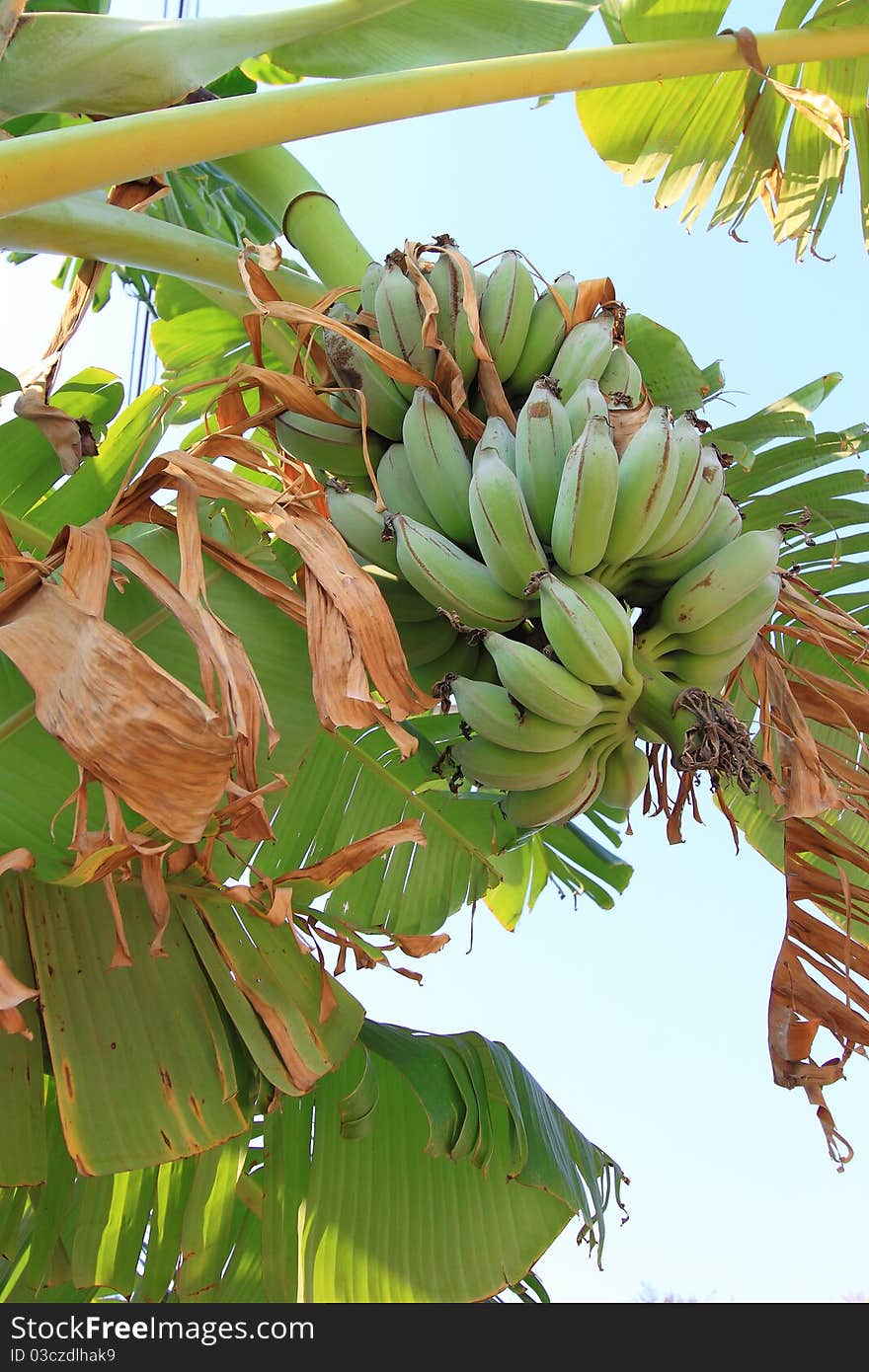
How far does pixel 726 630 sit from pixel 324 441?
519 mm

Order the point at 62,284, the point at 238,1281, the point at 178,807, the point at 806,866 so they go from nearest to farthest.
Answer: the point at 178,807 < the point at 806,866 < the point at 238,1281 < the point at 62,284

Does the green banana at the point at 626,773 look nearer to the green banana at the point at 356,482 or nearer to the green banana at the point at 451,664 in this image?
the green banana at the point at 451,664

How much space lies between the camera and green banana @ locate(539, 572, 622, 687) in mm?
1002

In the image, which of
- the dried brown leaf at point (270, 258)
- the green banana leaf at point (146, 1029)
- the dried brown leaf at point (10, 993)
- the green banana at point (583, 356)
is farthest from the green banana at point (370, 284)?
the dried brown leaf at point (10, 993)

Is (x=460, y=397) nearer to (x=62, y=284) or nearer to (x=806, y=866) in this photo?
(x=806, y=866)

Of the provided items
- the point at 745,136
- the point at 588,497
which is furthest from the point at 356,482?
the point at 745,136

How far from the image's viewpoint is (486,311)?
1269 mm

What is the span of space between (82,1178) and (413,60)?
64.1 inches

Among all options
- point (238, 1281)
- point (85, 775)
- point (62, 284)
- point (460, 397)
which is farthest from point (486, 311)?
point (62, 284)

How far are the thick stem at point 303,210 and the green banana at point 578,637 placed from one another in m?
0.62

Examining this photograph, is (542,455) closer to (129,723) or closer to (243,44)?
(129,723)

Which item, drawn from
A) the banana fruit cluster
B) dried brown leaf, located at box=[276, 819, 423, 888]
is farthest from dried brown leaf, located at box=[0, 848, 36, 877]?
the banana fruit cluster
